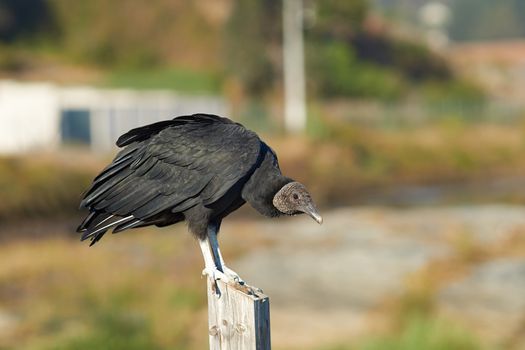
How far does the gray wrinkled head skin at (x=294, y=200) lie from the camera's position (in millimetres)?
3861

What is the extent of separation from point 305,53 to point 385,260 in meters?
18.2

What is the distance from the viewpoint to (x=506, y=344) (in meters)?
9.12

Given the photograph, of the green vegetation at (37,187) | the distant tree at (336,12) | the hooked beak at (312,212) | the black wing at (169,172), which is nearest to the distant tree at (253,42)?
the distant tree at (336,12)

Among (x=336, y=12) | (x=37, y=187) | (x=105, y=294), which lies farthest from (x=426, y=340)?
(x=336, y=12)

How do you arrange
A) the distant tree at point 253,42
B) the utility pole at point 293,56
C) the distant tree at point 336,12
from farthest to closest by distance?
the distant tree at point 253,42, the distant tree at point 336,12, the utility pole at point 293,56

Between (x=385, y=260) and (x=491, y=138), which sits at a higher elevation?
(x=385, y=260)

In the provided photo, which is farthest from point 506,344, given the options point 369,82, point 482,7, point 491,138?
point 482,7

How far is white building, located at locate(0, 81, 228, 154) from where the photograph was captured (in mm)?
23328

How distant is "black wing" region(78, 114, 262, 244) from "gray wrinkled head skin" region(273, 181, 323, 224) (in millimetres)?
206

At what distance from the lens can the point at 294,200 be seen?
388cm

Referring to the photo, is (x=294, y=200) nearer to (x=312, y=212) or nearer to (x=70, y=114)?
(x=312, y=212)

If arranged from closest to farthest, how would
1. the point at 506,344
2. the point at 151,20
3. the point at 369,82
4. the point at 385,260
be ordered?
the point at 506,344
the point at 385,260
the point at 369,82
the point at 151,20

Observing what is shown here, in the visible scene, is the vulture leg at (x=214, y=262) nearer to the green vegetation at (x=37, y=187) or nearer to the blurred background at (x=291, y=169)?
the blurred background at (x=291, y=169)

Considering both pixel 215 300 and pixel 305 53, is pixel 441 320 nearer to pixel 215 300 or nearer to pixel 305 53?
pixel 215 300
